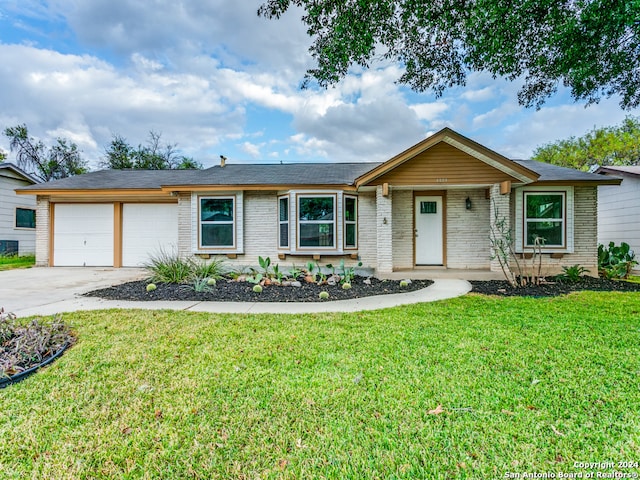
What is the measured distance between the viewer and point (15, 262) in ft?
37.7

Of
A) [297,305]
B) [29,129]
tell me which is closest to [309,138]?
[297,305]

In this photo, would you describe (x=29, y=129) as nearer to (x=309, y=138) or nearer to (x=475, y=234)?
(x=309, y=138)

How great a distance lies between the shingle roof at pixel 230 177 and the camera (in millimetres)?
9203

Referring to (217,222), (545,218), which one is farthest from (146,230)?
(545,218)

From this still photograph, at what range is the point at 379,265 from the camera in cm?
815

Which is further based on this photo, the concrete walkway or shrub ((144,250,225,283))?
shrub ((144,250,225,283))

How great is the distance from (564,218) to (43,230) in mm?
17257

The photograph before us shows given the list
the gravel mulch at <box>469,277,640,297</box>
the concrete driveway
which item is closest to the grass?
the concrete driveway

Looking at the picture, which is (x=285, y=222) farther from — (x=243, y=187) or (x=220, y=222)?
(x=220, y=222)

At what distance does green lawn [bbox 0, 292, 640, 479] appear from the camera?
1.74m

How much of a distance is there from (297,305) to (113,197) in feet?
29.5

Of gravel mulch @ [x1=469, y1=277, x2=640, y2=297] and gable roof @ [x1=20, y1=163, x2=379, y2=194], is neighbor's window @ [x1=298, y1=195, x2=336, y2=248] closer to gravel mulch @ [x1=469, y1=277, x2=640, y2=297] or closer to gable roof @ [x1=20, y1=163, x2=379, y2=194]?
gable roof @ [x1=20, y1=163, x2=379, y2=194]

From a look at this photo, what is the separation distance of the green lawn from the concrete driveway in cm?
288

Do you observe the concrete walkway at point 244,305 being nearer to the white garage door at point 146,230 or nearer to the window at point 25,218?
the white garage door at point 146,230
